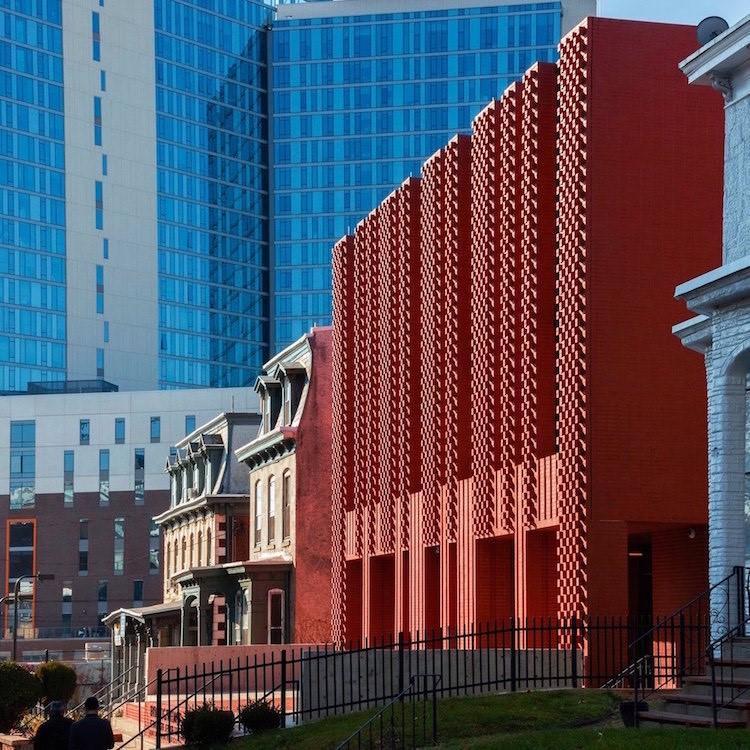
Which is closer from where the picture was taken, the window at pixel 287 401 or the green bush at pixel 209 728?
the green bush at pixel 209 728

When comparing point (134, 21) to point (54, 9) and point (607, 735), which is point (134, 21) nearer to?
point (54, 9)

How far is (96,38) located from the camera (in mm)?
166875

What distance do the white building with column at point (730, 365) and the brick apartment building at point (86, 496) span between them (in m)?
106

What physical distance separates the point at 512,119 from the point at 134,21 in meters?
137

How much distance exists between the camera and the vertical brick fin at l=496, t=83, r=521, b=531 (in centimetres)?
3806

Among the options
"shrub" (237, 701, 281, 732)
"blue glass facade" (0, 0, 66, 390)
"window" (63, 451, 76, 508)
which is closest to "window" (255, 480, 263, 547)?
"shrub" (237, 701, 281, 732)

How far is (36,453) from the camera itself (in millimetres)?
134250

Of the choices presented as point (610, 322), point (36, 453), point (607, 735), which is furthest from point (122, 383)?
point (607, 735)

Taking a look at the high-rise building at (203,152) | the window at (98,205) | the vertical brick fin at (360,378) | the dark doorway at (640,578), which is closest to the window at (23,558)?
the high-rise building at (203,152)

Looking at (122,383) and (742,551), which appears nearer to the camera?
(742,551)

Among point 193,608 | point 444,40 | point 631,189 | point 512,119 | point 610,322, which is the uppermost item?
point 444,40

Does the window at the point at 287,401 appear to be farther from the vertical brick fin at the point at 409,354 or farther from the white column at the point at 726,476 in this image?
the white column at the point at 726,476

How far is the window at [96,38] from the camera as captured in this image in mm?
166750

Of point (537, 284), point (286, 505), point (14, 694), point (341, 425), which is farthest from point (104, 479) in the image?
point (537, 284)
